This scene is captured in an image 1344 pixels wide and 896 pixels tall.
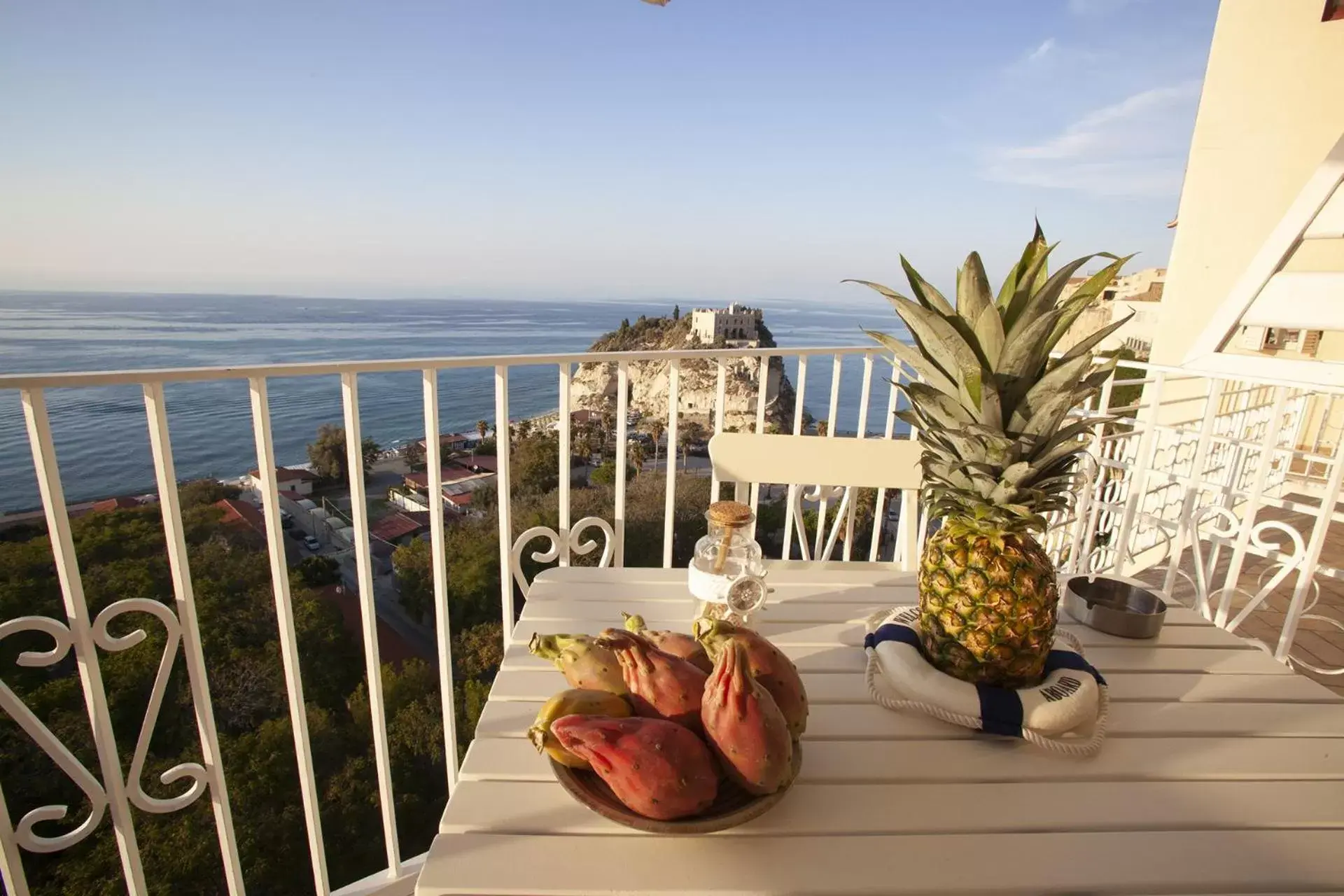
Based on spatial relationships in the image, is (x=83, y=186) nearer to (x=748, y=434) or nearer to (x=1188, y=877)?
(x=748, y=434)

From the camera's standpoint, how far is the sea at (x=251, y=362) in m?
1.67

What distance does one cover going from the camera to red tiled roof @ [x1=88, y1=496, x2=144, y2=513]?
2762 millimetres

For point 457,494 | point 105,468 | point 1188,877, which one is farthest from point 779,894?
point 457,494

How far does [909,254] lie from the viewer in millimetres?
947

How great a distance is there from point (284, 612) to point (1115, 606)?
6.40 ft

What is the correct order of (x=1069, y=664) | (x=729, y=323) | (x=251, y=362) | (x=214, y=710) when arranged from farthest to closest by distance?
1. (x=729, y=323)
2. (x=214, y=710)
3. (x=251, y=362)
4. (x=1069, y=664)

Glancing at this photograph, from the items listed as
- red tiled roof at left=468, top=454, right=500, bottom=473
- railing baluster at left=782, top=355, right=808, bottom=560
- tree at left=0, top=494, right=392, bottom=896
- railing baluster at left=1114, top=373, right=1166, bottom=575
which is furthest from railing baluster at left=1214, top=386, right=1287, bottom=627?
tree at left=0, top=494, right=392, bottom=896

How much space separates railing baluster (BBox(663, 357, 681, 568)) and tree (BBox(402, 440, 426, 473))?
1350 millimetres

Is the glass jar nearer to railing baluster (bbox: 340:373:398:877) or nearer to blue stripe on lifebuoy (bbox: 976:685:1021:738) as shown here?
blue stripe on lifebuoy (bbox: 976:685:1021:738)

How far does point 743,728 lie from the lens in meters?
0.59

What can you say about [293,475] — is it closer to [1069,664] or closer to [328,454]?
[328,454]

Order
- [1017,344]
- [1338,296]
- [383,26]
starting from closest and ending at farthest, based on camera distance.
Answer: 1. [1017,344]
2. [1338,296]
3. [383,26]

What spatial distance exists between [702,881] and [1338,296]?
95.5 inches

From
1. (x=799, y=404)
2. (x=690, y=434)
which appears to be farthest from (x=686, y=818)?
(x=690, y=434)
